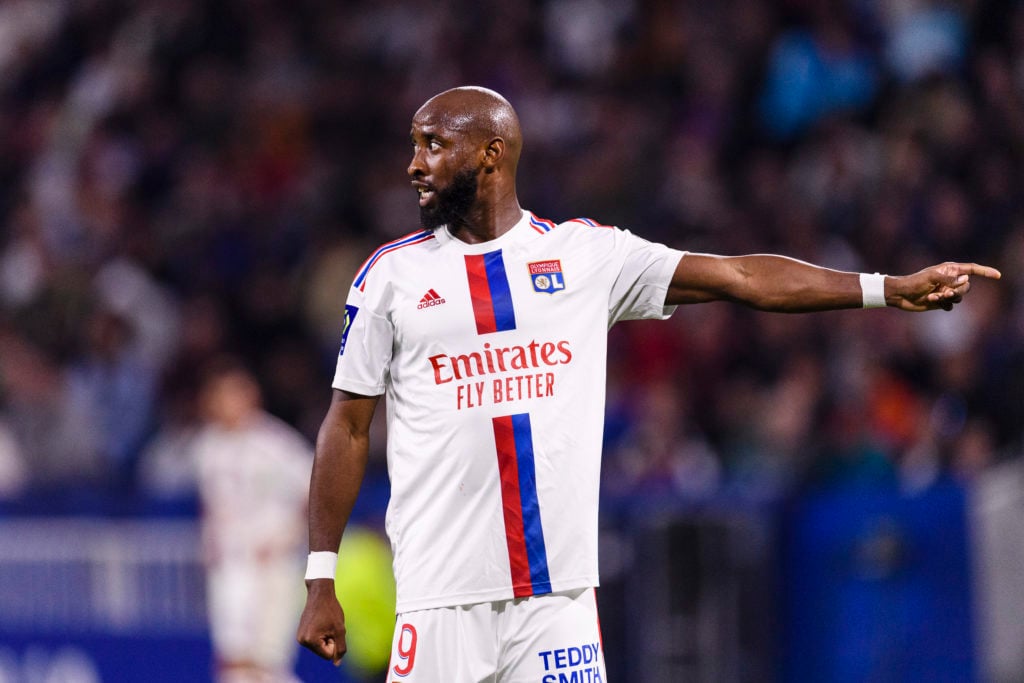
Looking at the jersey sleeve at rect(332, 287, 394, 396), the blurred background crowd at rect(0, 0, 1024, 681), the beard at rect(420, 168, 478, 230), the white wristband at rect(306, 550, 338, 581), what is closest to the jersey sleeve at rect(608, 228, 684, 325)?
the beard at rect(420, 168, 478, 230)

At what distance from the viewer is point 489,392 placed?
179 inches

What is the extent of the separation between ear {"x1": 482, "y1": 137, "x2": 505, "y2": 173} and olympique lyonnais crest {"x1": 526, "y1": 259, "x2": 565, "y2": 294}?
0.29m

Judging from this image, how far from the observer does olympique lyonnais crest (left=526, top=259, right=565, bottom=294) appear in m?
4.61

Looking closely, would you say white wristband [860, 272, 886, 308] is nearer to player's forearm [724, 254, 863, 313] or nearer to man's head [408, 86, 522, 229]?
player's forearm [724, 254, 863, 313]

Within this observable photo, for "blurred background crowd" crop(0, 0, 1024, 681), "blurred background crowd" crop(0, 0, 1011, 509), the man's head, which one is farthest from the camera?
"blurred background crowd" crop(0, 0, 1011, 509)

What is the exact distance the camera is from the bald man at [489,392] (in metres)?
4.47

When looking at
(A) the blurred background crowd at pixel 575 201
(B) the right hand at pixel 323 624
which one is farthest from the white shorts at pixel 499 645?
(A) the blurred background crowd at pixel 575 201

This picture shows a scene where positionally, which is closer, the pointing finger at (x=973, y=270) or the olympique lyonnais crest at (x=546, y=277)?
the pointing finger at (x=973, y=270)

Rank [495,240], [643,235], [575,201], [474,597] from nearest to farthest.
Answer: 1. [474,597]
2. [495,240]
3. [643,235]
4. [575,201]

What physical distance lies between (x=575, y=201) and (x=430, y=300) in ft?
24.8

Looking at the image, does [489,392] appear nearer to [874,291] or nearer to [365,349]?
[365,349]

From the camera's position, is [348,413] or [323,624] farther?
[348,413]

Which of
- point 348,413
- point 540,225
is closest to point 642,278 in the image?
point 540,225

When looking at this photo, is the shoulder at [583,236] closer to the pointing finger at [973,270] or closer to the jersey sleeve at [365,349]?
the jersey sleeve at [365,349]
